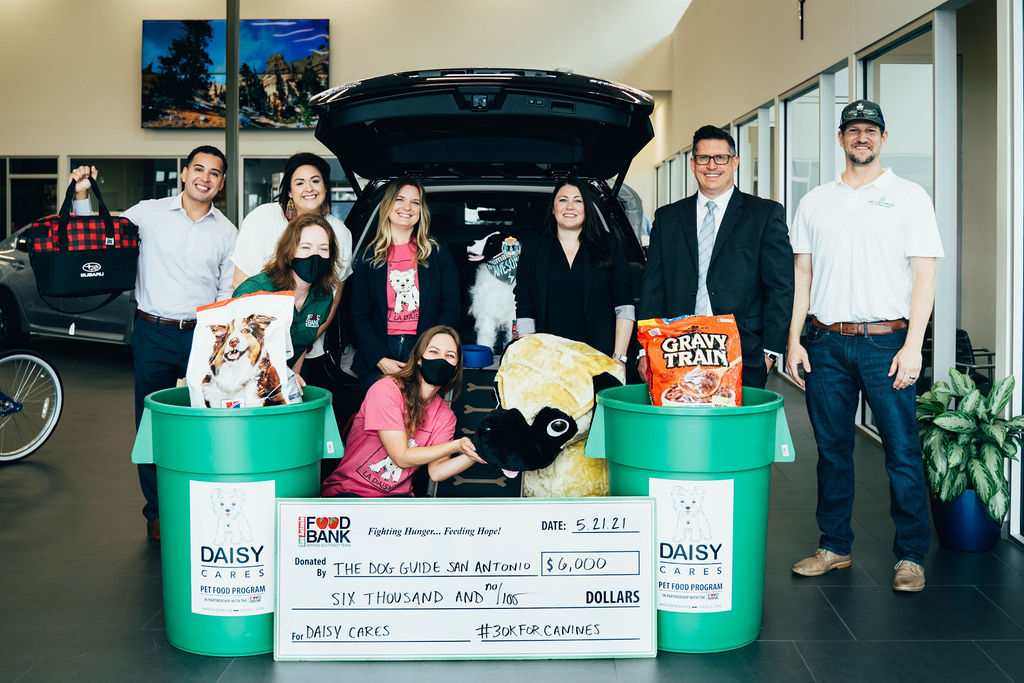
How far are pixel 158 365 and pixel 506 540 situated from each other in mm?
1617

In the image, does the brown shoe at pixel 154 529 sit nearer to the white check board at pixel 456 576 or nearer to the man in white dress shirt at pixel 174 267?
the man in white dress shirt at pixel 174 267

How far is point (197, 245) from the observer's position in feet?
10.8

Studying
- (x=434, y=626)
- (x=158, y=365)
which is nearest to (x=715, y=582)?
(x=434, y=626)

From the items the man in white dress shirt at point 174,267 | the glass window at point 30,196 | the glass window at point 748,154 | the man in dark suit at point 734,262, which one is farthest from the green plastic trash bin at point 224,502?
the glass window at point 30,196

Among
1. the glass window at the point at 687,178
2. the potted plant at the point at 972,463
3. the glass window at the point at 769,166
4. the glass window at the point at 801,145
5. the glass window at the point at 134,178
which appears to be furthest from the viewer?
the glass window at the point at 134,178

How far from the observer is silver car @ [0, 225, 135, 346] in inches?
296

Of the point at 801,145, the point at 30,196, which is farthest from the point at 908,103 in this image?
the point at 30,196

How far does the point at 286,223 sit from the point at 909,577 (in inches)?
94.7

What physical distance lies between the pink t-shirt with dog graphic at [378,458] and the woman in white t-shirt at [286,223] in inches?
18.8

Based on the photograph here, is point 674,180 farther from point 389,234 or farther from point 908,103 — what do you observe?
point 389,234

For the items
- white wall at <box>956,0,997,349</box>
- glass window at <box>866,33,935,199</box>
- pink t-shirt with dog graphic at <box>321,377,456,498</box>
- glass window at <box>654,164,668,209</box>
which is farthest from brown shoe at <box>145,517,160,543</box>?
glass window at <box>654,164,668,209</box>

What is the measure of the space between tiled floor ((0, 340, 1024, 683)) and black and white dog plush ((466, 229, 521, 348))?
1299 mm

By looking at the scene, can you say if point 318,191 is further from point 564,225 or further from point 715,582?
point 715,582

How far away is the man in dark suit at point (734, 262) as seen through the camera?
2.97 meters
